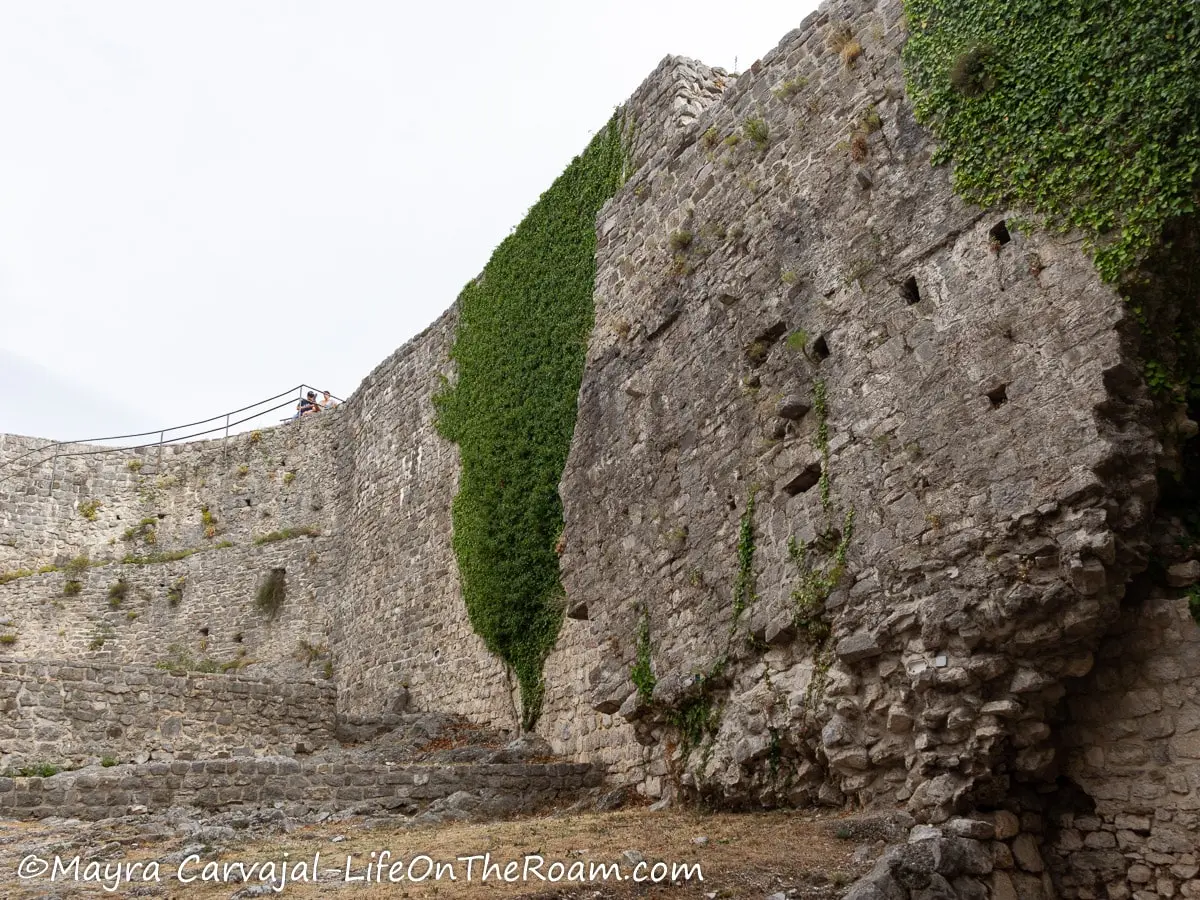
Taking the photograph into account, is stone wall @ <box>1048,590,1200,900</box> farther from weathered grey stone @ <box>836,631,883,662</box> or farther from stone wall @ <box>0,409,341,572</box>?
stone wall @ <box>0,409,341,572</box>

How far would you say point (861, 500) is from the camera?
696cm

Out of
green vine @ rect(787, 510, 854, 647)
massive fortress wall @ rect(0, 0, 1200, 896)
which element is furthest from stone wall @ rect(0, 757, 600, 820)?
green vine @ rect(787, 510, 854, 647)

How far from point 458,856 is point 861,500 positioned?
11.7 ft

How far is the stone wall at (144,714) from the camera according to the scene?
11.6m

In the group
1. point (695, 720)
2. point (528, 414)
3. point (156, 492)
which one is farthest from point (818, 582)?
point (156, 492)

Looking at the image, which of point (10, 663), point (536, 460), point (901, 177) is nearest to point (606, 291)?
point (536, 460)

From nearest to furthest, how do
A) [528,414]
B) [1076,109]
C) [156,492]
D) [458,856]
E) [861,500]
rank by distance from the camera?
[1076,109]
[458,856]
[861,500]
[528,414]
[156,492]

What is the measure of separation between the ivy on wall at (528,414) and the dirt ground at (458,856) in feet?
16.5

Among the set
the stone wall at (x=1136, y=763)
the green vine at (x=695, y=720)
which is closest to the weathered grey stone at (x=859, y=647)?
the stone wall at (x=1136, y=763)

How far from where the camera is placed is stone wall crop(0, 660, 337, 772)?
11.6 meters

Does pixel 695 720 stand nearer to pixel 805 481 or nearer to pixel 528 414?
pixel 805 481

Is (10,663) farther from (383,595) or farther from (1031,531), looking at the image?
(1031,531)

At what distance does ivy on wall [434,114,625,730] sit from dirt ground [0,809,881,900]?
16.5 ft

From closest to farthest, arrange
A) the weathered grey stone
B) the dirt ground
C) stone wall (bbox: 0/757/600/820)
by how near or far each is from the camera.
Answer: the dirt ground → the weathered grey stone → stone wall (bbox: 0/757/600/820)
